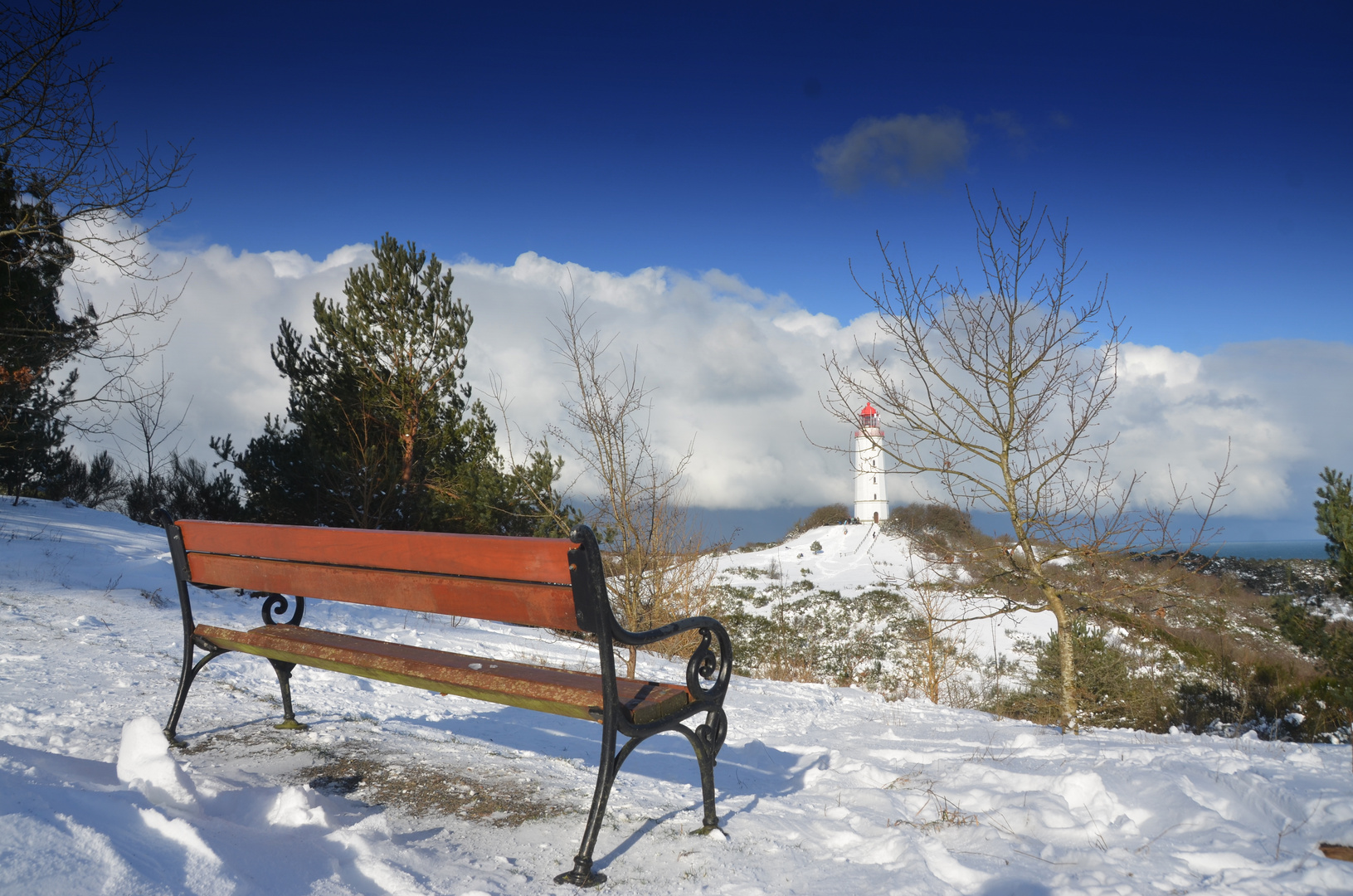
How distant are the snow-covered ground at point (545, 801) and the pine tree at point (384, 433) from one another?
25.4 ft

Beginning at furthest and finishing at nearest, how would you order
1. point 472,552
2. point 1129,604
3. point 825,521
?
point 825,521 → point 1129,604 → point 472,552

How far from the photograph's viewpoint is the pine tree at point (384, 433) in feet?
41.8

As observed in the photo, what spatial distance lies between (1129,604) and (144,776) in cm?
634

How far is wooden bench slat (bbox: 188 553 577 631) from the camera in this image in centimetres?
239

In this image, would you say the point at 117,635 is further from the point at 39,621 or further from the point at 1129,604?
the point at 1129,604

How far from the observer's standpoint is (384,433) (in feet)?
44.3

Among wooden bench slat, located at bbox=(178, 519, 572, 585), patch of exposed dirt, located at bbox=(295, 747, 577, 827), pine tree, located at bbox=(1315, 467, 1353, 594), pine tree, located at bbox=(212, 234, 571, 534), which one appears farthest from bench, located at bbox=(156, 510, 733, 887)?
pine tree, located at bbox=(1315, 467, 1353, 594)

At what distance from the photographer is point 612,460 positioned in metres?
7.34

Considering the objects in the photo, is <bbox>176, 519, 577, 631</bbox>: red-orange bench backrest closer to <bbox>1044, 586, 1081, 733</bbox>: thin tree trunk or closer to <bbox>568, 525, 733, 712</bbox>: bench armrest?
<bbox>568, 525, 733, 712</bbox>: bench armrest

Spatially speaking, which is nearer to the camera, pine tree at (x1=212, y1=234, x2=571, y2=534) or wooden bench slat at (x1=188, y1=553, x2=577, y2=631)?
wooden bench slat at (x1=188, y1=553, x2=577, y2=631)

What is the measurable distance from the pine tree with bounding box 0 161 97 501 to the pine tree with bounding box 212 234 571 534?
336cm

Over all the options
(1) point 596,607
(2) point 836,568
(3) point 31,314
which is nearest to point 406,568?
(1) point 596,607

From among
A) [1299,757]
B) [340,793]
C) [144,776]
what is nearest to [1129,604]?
[1299,757]

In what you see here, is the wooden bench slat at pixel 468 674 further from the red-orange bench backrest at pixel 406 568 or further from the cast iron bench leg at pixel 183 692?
the red-orange bench backrest at pixel 406 568
